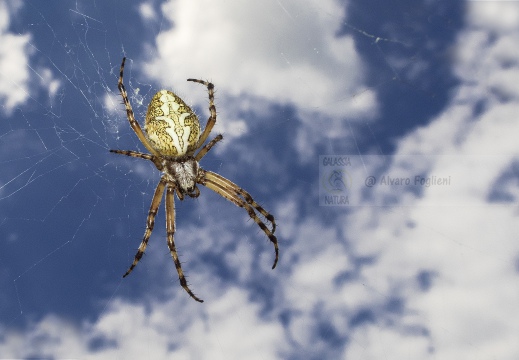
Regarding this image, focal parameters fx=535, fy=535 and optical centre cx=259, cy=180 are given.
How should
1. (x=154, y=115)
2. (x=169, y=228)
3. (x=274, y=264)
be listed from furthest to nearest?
(x=274, y=264), (x=169, y=228), (x=154, y=115)

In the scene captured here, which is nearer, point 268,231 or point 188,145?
point 188,145

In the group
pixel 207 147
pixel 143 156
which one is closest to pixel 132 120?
pixel 143 156

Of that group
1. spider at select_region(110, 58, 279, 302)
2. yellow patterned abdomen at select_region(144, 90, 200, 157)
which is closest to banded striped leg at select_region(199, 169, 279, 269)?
spider at select_region(110, 58, 279, 302)

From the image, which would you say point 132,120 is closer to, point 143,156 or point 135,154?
point 135,154

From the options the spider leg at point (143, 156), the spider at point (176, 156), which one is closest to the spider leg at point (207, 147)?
the spider at point (176, 156)

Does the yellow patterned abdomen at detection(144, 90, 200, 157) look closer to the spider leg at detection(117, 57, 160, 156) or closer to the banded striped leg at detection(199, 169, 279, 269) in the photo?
the spider leg at detection(117, 57, 160, 156)

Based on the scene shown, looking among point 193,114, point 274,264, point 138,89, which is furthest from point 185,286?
point 138,89

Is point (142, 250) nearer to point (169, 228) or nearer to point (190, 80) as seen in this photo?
point (169, 228)

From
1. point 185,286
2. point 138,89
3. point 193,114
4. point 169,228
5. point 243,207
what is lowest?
point 185,286
